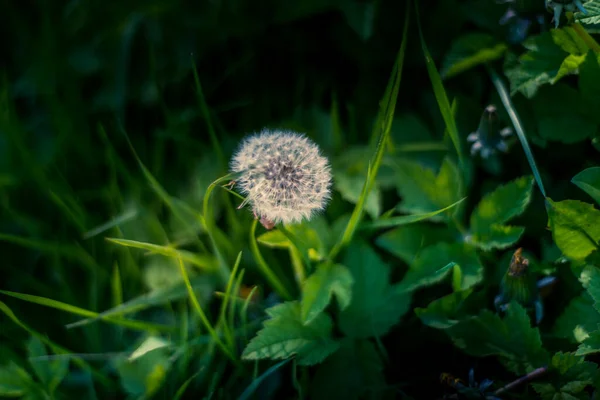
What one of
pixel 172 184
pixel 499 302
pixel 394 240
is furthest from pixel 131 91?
pixel 499 302

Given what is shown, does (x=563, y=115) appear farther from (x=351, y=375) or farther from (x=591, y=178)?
(x=351, y=375)

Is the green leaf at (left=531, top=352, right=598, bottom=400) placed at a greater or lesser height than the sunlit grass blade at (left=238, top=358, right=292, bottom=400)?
lesser

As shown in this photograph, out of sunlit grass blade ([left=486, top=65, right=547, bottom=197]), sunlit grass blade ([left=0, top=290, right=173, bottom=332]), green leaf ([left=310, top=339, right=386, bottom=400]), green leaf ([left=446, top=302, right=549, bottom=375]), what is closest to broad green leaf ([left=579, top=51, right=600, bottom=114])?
sunlit grass blade ([left=486, top=65, right=547, bottom=197])

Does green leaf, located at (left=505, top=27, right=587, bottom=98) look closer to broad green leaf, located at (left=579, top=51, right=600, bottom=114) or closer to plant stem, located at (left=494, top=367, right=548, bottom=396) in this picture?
broad green leaf, located at (left=579, top=51, right=600, bottom=114)

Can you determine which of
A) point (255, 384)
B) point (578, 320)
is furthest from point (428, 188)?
point (255, 384)

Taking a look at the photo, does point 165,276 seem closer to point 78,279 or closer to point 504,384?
point 78,279

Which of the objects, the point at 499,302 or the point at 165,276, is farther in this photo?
the point at 165,276

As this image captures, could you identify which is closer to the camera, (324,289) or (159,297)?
(324,289)
